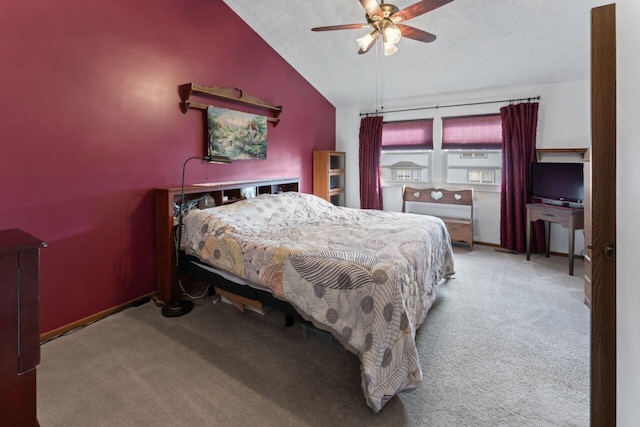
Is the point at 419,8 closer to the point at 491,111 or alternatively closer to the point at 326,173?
the point at 491,111

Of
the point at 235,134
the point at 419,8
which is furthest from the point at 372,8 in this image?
the point at 235,134

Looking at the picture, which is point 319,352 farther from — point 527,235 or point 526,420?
point 527,235

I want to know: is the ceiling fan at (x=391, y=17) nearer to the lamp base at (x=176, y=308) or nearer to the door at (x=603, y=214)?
the door at (x=603, y=214)

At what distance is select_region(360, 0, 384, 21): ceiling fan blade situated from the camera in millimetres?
2146

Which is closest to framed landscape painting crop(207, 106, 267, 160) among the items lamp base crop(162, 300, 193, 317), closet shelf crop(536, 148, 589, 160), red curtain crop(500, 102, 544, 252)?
lamp base crop(162, 300, 193, 317)

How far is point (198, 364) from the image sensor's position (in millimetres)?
2012

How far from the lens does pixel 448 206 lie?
507 cm

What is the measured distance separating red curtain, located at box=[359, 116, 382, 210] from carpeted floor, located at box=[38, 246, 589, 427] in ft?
9.27

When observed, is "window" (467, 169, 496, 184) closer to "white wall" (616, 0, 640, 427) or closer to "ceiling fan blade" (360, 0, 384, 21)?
"ceiling fan blade" (360, 0, 384, 21)

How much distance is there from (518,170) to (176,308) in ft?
14.4

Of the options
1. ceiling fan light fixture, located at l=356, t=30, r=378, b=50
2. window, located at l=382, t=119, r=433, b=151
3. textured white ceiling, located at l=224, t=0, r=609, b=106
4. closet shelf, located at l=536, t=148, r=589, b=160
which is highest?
textured white ceiling, located at l=224, t=0, r=609, b=106

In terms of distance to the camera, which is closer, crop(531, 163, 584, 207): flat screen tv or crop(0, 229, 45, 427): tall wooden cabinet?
crop(0, 229, 45, 427): tall wooden cabinet

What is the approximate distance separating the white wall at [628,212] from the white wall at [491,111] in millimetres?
3232

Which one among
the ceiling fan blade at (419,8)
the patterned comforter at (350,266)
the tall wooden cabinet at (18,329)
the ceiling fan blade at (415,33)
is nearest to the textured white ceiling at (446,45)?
the ceiling fan blade at (415,33)
